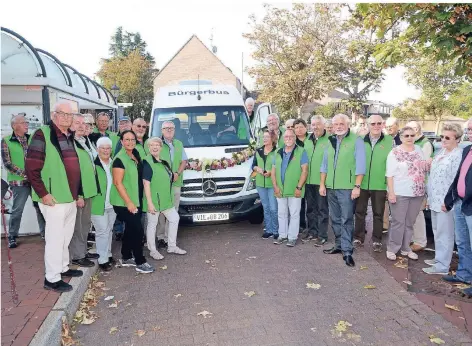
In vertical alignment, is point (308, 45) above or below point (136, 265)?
above

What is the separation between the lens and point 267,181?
6.70 m

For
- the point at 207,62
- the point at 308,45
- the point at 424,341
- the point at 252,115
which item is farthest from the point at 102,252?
the point at 207,62

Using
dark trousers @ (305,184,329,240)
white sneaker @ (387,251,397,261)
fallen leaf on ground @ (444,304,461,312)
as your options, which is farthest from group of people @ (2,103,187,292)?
fallen leaf on ground @ (444,304,461,312)

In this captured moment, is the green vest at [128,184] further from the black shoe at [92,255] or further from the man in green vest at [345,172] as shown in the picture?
the man in green vest at [345,172]

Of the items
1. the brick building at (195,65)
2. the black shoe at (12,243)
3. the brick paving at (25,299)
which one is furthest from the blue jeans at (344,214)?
the brick building at (195,65)

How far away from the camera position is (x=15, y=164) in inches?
237

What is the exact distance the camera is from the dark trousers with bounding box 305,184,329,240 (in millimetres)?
6512

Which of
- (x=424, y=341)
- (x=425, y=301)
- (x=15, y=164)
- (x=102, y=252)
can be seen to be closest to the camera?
(x=424, y=341)

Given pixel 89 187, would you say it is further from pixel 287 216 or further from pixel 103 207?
pixel 287 216

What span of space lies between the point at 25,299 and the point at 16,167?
2.52 m

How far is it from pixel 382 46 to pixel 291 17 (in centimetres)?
3060

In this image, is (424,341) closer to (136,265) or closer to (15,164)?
(136,265)

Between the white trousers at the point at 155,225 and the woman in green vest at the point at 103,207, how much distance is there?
54cm

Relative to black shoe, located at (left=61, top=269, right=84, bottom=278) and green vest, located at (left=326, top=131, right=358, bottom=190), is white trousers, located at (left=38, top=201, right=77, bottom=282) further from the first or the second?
green vest, located at (left=326, top=131, right=358, bottom=190)
